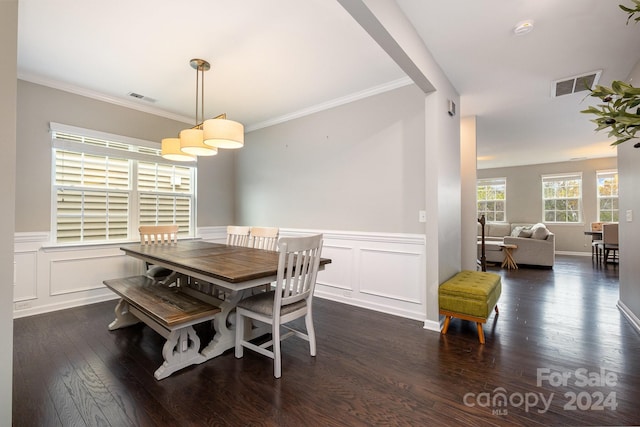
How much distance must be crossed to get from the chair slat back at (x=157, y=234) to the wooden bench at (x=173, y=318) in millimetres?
1106

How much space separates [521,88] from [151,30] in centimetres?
386

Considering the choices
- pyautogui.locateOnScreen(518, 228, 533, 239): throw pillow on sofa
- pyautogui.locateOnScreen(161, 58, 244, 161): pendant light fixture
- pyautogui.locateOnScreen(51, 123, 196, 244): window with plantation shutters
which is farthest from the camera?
pyautogui.locateOnScreen(518, 228, 533, 239): throw pillow on sofa

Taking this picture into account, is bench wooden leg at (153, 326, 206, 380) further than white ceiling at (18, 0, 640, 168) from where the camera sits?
No

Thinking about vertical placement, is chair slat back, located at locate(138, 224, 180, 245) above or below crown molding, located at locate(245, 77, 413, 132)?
below

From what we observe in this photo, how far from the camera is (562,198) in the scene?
782cm

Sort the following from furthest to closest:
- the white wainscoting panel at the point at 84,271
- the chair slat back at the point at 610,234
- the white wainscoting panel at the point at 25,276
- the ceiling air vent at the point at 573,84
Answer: the chair slat back at the point at 610,234, the white wainscoting panel at the point at 84,271, the white wainscoting panel at the point at 25,276, the ceiling air vent at the point at 573,84

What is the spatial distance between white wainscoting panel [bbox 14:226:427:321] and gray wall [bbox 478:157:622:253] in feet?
23.0

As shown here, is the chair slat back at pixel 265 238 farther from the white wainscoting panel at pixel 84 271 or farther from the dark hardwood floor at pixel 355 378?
the white wainscoting panel at pixel 84 271

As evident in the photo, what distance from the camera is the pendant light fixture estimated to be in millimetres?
2396

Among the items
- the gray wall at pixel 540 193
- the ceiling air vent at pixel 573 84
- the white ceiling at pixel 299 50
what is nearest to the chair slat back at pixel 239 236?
the white ceiling at pixel 299 50

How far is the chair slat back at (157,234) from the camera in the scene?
11.6 ft

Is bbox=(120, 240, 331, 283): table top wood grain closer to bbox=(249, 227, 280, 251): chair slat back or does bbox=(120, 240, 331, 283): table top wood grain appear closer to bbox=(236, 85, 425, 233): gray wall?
bbox=(249, 227, 280, 251): chair slat back

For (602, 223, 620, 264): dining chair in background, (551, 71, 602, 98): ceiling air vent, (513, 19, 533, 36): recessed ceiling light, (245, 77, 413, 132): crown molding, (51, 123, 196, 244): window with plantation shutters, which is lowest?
(602, 223, 620, 264): dining chair in background

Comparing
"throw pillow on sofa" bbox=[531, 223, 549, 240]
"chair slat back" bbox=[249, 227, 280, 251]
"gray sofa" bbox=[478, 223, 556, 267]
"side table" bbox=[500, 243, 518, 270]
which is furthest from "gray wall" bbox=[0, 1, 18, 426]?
"throw pillow on sofa" bbox=[531, 223, 549, 240]
